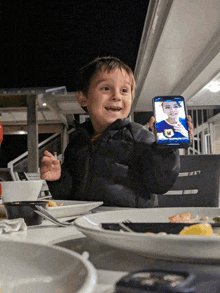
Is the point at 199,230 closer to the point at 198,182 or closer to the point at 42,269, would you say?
the point at 42,269

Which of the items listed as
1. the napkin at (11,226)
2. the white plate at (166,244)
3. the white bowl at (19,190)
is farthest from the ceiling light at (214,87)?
the white plate at (166,244)

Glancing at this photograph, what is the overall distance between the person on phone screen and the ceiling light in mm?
4594

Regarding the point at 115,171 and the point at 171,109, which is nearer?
the point at 171,109

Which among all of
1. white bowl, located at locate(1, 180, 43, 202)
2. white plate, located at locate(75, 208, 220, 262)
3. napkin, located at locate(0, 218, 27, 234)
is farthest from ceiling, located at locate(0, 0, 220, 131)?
white plate, located at locate(75, 208, 220, 262)

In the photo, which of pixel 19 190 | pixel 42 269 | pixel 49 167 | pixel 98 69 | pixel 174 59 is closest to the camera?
pixel 42 269

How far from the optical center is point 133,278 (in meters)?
0.17

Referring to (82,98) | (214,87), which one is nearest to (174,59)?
(214,87)

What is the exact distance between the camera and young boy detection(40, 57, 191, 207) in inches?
39.2

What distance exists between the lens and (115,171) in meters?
1.08

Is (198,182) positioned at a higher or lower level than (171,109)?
lower

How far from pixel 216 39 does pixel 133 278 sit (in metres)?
3.85

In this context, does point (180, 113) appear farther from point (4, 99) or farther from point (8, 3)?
point (4, 99)

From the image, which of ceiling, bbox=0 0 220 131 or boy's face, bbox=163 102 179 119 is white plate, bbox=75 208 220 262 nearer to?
boy's face, bbox=163 102 179 119

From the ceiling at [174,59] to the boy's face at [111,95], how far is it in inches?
76.2
